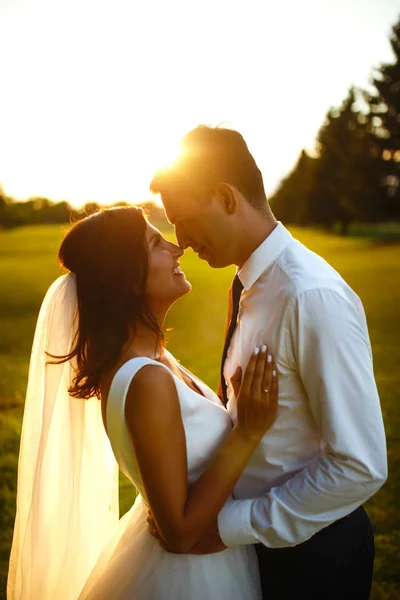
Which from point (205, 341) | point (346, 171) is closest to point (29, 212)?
point (346, 171)

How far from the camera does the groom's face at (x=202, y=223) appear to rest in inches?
101

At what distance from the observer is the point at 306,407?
7.53 ft

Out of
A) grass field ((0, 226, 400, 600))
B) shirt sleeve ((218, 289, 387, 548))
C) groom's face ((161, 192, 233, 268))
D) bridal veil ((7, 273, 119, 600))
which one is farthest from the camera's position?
grass field ((0, 226, 400, 600))

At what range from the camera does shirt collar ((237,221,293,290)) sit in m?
2.45

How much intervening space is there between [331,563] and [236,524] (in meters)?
0.44

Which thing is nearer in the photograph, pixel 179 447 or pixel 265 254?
pixel 179 447

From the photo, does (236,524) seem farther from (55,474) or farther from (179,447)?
(55,474)

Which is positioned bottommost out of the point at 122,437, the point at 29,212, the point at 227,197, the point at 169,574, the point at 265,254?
the point at 29,212

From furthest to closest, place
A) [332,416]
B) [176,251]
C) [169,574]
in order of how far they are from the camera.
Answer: [176,251] < [169,574] < [332,416]

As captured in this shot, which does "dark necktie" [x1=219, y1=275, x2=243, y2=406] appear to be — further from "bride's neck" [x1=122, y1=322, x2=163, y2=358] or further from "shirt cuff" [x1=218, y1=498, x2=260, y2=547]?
"shirt cuff" [x1=218, y1=498, x2=260, y2=547]

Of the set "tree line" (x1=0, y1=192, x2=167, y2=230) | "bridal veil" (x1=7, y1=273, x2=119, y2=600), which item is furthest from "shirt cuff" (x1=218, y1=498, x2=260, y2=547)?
"tree line" (x1=0, y1=192, x2=167, y2=230)

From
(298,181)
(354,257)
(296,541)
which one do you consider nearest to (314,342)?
(296,541)

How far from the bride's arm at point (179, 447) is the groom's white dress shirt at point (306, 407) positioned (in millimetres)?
92

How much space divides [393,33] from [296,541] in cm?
4486
